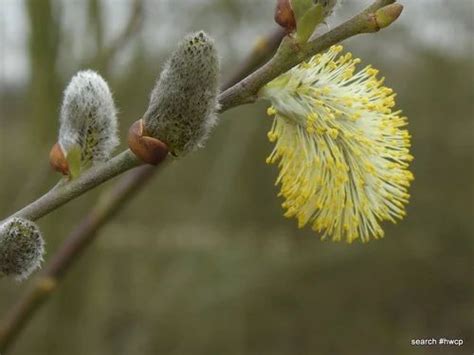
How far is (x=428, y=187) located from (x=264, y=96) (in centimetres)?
580

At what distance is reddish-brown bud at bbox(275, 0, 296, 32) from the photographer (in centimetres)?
85

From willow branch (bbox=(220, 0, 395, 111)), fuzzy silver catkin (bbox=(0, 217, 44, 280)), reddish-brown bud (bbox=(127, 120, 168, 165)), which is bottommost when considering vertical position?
fuzzy silver catkin (bbox=(0, 217, 44, 280))

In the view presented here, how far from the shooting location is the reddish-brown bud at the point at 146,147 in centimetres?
81

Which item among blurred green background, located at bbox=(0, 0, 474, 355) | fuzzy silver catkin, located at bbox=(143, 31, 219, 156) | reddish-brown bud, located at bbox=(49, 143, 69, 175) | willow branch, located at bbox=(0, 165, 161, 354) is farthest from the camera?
blurred green background, located at bbox=(0, 0, 474, 355)

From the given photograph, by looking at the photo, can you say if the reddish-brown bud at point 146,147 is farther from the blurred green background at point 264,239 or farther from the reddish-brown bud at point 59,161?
the blurred green background at point 264,239

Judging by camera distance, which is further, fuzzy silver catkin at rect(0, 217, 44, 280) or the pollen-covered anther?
the pollen-covered anther

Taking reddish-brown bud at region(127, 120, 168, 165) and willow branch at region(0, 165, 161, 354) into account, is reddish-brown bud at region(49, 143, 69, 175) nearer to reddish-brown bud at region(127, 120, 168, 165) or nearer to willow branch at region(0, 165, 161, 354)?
reddish-brown bud at region(127, 120, 168, 165)

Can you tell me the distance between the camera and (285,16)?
857 mm

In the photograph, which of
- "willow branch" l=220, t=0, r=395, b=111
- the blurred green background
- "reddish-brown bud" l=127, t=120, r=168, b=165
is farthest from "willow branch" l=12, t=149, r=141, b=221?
the blurred green background

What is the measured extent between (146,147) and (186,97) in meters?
A: 0.07

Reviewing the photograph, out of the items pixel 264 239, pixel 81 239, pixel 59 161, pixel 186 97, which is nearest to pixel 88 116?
pixel 59 161

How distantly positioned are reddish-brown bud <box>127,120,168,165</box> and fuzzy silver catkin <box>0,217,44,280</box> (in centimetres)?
14

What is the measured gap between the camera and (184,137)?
823 mm

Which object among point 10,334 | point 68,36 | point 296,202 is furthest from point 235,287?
point 296,202
